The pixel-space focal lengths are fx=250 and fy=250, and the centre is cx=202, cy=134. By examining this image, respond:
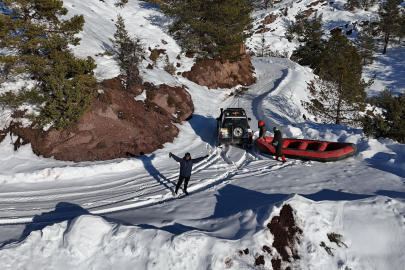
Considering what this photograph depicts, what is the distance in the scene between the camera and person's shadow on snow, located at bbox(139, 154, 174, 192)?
968cm

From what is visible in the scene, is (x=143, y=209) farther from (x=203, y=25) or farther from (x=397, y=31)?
(x=397, y=31)

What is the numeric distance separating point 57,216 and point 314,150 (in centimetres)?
1002

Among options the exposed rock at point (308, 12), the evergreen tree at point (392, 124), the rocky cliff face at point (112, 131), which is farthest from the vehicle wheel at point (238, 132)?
the exposed rock at point (308, 12)

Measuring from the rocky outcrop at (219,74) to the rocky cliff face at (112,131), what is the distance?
32.5 ft

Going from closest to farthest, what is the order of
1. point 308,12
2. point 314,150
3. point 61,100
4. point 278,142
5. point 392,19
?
point 314,150 → point 278,142 → point 61,100 → point 392,19 → point 308,12

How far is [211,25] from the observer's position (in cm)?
2642

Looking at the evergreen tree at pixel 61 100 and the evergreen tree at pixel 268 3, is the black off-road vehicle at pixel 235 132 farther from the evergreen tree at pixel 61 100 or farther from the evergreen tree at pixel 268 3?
the evergreen tree at pixel 268 3

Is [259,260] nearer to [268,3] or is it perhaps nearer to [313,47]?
[313,47]

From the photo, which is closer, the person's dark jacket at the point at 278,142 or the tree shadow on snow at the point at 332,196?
the tree shadow on snow at the point at 332,196

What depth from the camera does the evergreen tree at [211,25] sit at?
26750 mm

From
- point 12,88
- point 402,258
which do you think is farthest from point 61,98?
point 402,258

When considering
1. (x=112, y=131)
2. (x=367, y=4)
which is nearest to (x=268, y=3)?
(x=367, y=4)

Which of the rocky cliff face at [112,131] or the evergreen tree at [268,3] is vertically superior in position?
the evergreen tree at [268,3]

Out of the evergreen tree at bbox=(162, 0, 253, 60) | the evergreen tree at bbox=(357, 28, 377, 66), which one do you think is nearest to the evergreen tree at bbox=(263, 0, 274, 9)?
the evergreen tree at bbox=(357, 28, 377, 66)
